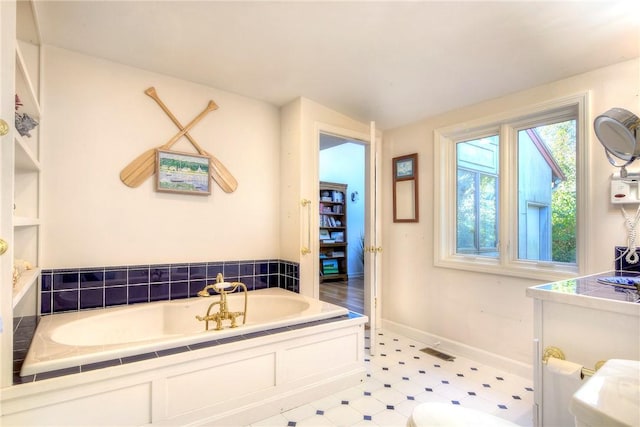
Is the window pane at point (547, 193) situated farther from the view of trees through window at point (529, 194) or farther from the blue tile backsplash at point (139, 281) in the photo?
the blue tile backsplash at point (139, 281)

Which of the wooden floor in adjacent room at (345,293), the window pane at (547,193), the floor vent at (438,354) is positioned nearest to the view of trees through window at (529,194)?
the window pane at (547,193)

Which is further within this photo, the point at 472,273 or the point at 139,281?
the point at 472,273

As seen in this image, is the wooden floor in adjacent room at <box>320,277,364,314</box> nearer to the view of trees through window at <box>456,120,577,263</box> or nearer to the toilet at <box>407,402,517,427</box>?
the view of trees through window at <box>456,120,577,263</box>

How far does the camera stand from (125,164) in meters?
2.44

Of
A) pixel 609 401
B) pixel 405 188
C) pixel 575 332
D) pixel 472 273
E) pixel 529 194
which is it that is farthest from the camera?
pixel 405 188

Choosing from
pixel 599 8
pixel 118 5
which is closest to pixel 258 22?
pixel 118 5

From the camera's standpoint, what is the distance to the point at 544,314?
1.48 meters

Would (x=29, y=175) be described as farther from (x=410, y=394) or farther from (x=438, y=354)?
(x=438, y=354)

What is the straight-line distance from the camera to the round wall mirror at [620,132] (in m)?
1.68

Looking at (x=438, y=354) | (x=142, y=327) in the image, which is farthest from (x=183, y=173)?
(x=438, y=354)

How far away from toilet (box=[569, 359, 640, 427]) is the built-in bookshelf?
18.5 ft

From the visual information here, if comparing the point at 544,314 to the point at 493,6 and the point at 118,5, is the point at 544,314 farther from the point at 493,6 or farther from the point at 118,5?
the point at 118,5

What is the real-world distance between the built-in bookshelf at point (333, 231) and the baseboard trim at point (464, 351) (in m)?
2.98

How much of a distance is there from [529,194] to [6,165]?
3213mm
